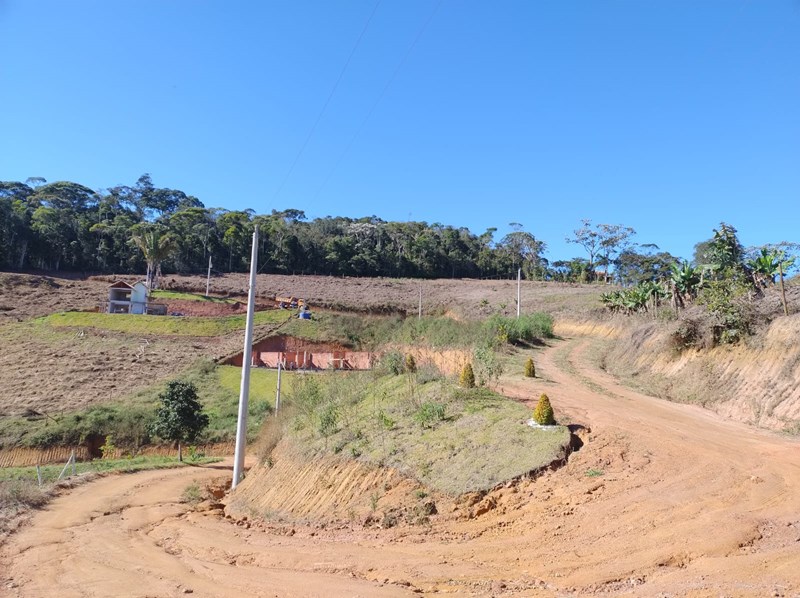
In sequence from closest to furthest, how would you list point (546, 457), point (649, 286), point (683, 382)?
point (546, 457) → point (683, 382) → point (649, 286)

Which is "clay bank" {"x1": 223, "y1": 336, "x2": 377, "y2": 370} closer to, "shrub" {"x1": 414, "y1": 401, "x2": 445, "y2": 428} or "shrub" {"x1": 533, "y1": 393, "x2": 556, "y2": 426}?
"shrub" {"x1": 414, "y1": 401, "x2": 445, "y2": 428}

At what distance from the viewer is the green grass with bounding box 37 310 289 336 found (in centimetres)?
5084

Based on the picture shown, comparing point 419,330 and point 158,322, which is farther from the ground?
point 419,330

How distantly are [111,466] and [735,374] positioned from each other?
2657cm

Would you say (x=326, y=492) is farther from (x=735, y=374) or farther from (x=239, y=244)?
(x=239, y=244)

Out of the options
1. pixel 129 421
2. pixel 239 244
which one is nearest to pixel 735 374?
pixel 129 421

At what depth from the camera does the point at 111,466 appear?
2605cm

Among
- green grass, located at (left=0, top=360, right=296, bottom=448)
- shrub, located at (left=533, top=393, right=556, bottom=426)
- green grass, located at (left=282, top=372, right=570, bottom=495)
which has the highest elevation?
shrub, located at (left=533, top=393, right=556, bottom=426)

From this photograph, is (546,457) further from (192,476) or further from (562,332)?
(562,332)

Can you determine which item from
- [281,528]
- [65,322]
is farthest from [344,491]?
[65,322]

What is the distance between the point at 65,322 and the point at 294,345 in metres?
23.0

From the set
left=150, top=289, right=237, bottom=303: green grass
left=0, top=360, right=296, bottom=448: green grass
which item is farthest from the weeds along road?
left=150, top=289, right=237, bottom=303: green grass

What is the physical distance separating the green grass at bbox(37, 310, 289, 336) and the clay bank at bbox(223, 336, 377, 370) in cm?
473

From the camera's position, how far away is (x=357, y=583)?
7.78m
